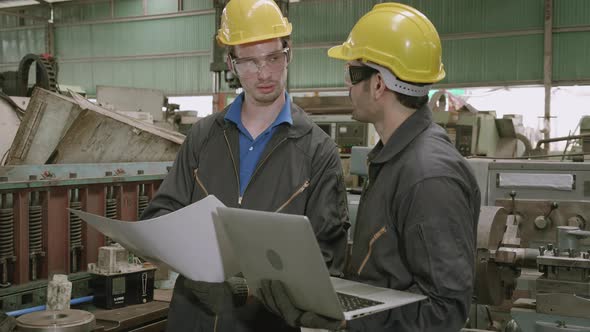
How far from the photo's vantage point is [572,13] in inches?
329

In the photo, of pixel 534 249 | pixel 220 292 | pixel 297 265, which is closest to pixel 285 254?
pixel 297 265

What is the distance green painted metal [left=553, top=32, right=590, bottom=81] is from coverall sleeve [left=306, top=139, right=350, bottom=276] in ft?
25.3

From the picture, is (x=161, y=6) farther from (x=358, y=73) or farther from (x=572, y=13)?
(x=358, y=73)

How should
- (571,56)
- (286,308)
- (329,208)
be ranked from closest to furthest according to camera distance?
(286,308), (329,208), (571,56)

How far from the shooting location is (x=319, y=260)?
38.6 inches

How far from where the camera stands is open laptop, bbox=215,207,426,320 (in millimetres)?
988

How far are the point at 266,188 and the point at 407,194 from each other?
0.54 metres

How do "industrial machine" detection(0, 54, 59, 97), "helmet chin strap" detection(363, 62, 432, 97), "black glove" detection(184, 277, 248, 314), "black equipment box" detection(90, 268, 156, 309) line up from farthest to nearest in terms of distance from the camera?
"industrial machine" detection(0, 54, 59, 97) → "black equipment box" detection(90, 268, 156, 309) → "black glove" detection(184, 277, 248, 314) → "helmet chin strap" detection(363, 62, 432, 97)

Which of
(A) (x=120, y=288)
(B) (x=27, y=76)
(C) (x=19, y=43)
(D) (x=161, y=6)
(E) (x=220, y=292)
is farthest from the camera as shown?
(C) (x=19, y=43)

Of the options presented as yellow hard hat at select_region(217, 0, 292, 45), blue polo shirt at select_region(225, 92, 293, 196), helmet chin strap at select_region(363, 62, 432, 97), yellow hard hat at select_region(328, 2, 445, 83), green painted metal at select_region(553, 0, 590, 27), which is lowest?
blue polo shirt at select_region(225, 92, 293, 196)

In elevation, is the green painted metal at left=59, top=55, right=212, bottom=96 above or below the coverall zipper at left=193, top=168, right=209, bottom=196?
above

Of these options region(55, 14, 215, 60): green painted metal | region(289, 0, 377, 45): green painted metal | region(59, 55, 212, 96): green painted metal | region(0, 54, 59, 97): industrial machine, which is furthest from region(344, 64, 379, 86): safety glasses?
region(55, 14, 215, 60): green painted metal

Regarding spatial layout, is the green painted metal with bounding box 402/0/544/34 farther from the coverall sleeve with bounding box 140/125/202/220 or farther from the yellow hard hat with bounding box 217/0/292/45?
the coverall sleeve with bounding box 140/125/202/220

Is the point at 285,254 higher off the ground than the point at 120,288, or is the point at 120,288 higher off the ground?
the point at 285,254
